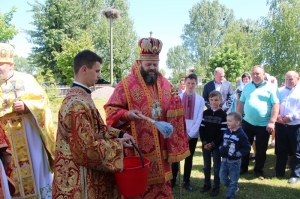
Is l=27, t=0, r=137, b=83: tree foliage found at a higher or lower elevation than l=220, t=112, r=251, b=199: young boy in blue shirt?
higher

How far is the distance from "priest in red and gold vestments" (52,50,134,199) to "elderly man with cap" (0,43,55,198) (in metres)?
Result: 1.90

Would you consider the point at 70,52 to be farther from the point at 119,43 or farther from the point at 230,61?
the point at 230,61

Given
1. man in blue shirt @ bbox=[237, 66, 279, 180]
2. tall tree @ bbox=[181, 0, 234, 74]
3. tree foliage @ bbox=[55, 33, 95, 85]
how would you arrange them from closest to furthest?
1. man in blue shirt @ bbox=[237, 66, 279, 180]
2. tree foliage @ bbox=[55, 33, 95, 85]
3. tall tree @ bbox=[181, 0, 234, 74]

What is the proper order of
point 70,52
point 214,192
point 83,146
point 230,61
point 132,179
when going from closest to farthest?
point 83,146
point 132,179
point 214,192
point 70,52
point 230,61

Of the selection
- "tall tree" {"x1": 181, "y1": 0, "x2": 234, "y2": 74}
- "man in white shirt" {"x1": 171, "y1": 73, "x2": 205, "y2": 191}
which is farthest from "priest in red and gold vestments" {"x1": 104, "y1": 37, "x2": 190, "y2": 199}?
"tall tree" {"x1": 181, "y1": 0, "x2": 234, "y2": 74}

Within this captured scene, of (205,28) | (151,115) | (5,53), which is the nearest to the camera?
(151,115)

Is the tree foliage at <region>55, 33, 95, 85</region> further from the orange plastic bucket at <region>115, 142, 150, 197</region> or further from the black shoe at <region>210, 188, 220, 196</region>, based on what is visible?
the orange plastic bucket at <region>115, 142, 150, 197</region>

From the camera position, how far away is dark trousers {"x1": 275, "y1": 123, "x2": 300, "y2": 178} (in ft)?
18.4

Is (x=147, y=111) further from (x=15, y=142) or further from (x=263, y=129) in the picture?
(x=263, y=129)

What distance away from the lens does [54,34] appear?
1266 inches

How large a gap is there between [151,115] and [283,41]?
22.7 meters

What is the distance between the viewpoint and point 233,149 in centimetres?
455

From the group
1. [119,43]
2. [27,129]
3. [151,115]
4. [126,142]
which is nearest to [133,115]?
[151,115]

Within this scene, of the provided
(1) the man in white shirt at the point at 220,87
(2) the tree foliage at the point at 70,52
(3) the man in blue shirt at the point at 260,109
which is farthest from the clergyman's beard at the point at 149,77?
(2) the tree foliage at the point at 70,52
